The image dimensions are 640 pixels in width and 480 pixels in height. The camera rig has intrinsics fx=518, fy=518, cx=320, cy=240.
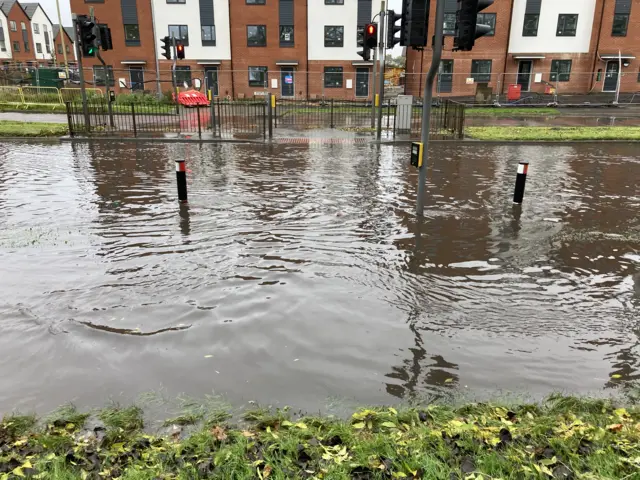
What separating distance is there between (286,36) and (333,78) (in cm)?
532

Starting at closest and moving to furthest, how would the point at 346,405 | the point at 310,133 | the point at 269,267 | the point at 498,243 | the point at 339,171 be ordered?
the point at 346,405
the point at 269,267
the point at 498,243
the point at 339,171
the point at 310,133

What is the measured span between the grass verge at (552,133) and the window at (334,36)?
24411mm

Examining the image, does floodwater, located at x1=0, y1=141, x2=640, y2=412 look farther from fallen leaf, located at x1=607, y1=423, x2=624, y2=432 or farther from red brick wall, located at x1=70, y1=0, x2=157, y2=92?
red brick wall, located at x1=70, y1=0, x2=157, y2=92

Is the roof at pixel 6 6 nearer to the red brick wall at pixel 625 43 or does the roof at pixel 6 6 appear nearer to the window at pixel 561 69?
the window at pixel 561 69

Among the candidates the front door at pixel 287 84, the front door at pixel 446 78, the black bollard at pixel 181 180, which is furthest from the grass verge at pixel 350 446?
the front door at pixel 287 84

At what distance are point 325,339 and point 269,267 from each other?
78.1 inches

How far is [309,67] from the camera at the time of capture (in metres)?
44.3

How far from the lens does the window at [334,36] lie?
143ft

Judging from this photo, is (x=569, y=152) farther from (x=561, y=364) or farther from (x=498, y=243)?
(x=561, y=364)

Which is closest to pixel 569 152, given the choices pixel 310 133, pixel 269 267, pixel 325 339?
pixel 310 133

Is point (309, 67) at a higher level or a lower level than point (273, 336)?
higher

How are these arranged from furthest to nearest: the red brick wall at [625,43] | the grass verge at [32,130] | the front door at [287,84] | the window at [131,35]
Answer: the window at [131,35]
the front door at [287,84]
the red brick wall at [625,43]
the grass verge at [32,130]

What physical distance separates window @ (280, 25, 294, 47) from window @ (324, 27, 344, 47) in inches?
114

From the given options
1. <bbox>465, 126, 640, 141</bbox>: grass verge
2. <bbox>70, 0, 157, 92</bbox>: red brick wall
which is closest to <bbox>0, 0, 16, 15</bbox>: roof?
<bbox>70, 0, 157, 92</bbox>: red brick wall
